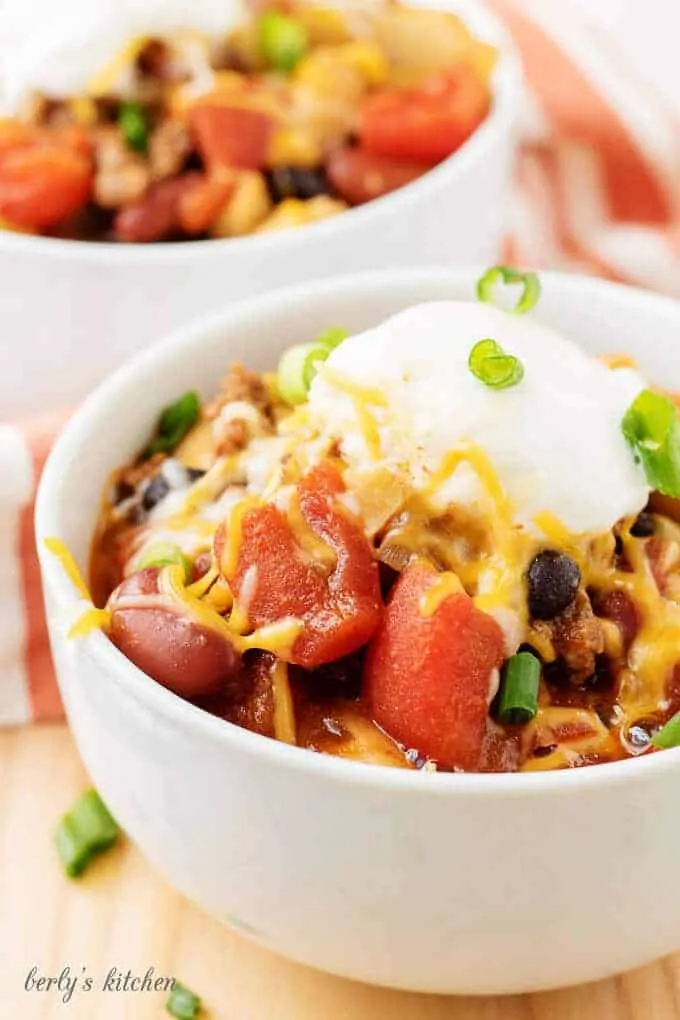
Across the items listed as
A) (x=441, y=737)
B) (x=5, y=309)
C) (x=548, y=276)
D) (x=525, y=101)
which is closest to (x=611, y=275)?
(x=525, y=101)

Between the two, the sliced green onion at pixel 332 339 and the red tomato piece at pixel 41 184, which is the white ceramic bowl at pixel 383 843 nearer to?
the sliced green onion at pixel 332 339

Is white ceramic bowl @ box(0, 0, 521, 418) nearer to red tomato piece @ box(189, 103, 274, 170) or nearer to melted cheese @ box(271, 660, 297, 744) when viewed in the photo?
red tomato piece @ box(189, 103, 274, 170)

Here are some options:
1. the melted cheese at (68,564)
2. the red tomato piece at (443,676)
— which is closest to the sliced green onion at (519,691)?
the red tomato piece at (443,676)

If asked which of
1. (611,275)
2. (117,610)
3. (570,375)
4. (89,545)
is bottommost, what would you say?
(611,275)

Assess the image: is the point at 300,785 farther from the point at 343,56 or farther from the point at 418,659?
the point at 343,56

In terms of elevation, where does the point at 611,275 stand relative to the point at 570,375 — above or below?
below

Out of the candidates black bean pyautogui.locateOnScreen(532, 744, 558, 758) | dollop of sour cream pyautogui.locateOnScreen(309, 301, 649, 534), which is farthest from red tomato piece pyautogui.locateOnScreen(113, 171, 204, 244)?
black bean pyautogui.locateOnScreen(532, 744, 558, 758)

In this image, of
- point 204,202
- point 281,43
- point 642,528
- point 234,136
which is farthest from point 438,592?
point 281,43
